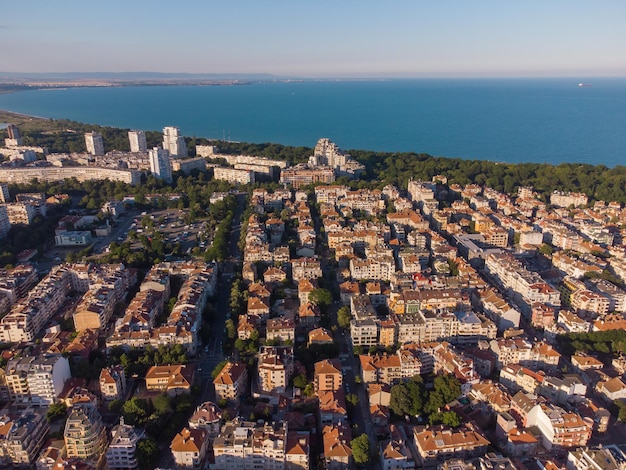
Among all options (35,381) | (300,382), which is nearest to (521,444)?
(300,382)

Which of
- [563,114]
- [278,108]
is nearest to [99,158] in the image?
[278,108]

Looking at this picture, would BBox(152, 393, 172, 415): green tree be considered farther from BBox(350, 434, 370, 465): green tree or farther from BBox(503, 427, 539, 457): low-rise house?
BBox(503, 427, 539, 457): low-rise house

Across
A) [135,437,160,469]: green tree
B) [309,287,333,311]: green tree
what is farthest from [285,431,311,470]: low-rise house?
[309,287,333,311]: green tree

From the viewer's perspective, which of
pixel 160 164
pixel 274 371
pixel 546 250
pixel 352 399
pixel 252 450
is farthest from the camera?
pixel 160 164

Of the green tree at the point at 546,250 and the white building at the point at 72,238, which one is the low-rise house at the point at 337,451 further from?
the white building at the point at 72,238

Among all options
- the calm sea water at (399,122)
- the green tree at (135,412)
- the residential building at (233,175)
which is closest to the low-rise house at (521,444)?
the green tree at (135,412)

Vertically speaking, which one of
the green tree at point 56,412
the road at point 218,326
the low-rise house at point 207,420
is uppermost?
the low-rise house at point 207,420

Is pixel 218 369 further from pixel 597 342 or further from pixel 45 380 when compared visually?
pixel 597 342
